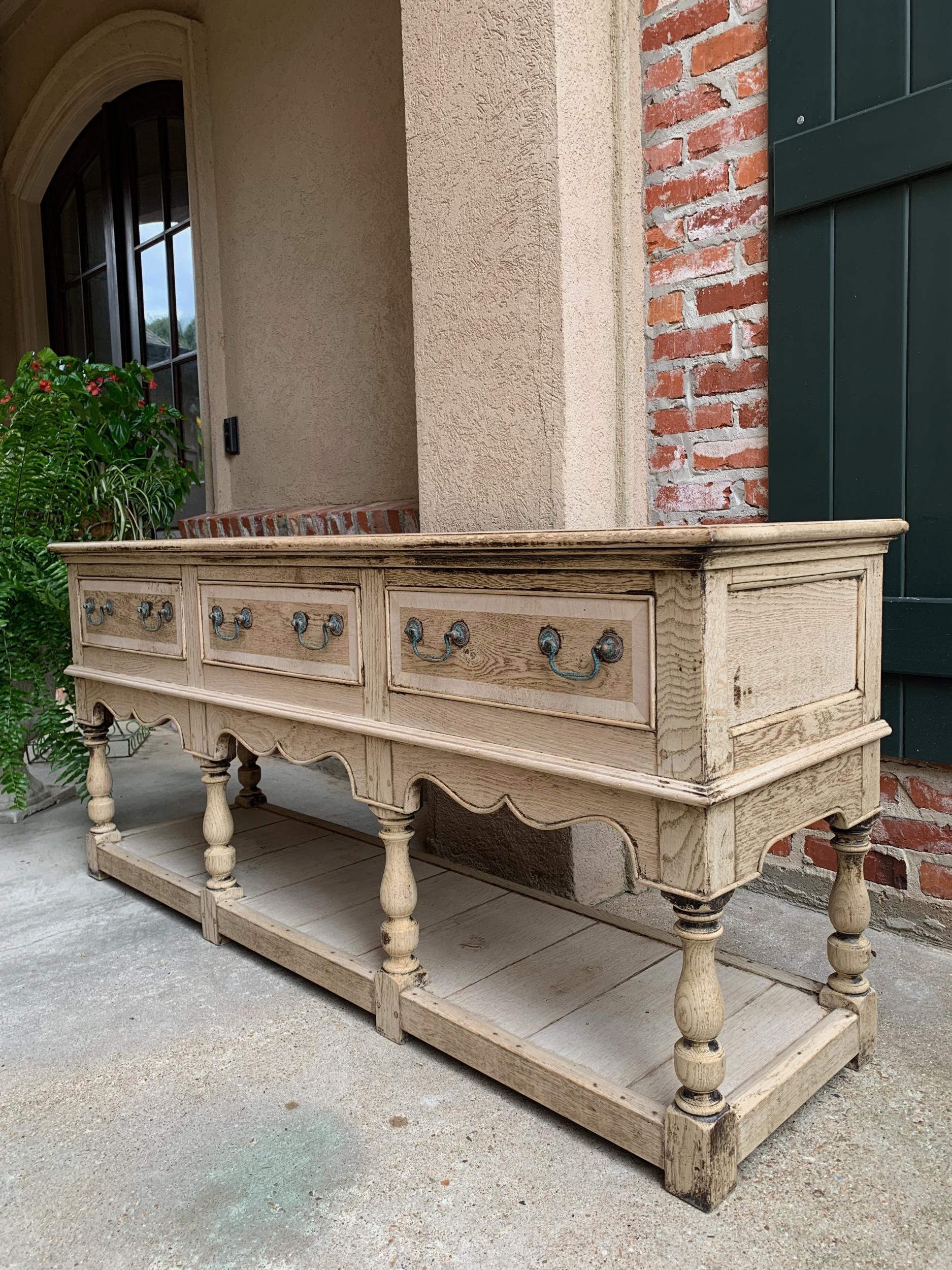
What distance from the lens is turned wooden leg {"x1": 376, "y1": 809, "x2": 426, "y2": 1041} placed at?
1.77m

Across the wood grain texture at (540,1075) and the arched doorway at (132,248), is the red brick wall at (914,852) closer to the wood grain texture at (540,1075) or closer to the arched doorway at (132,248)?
the wood grain texture at (540,1075)

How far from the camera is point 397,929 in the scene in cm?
177

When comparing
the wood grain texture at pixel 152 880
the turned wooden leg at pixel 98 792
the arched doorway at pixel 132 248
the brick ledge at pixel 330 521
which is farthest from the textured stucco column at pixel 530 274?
the arched doorway at pixel 132 248

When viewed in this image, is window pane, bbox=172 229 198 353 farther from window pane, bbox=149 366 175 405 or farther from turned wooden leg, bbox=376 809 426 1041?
turned wooden leg, bbox=376 809 426 1041

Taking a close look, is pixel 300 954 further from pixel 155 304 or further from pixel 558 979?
pixel 155 304

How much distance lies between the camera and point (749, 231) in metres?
2.16

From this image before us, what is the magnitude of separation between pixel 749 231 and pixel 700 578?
4.33 feet

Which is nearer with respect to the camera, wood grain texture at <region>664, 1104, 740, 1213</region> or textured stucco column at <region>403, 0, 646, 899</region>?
wood grain texture at <region>664, 1104, 740, 1213</region>

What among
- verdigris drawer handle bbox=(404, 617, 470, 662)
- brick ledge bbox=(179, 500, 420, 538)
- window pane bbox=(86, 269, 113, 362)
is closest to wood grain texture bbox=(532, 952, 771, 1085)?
verdigris drawer handle bbox=(404, 617, 470, 662)

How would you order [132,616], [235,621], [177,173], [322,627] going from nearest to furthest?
[322,627] < [235,621] < [132,616] < [177,173]

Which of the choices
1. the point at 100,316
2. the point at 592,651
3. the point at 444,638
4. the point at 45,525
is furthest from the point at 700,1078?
the point at 100,316

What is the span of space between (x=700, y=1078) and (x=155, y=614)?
1.68 m

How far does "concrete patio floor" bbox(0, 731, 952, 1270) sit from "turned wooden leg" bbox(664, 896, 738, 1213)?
0.17 feet

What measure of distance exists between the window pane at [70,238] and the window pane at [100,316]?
0.28m
